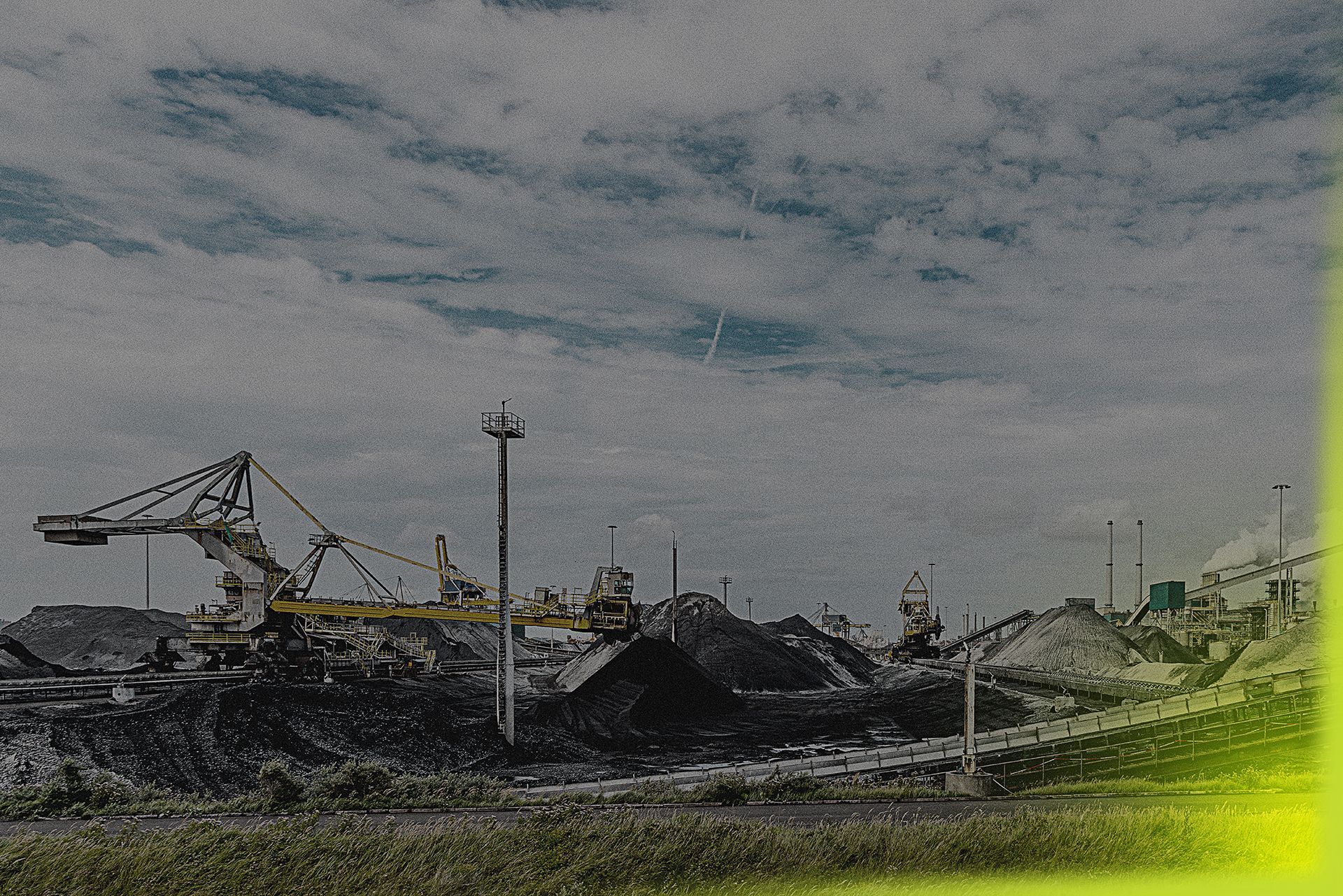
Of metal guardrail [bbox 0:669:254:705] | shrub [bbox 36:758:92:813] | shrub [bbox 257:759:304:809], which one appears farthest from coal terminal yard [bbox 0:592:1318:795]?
shrub [bbox 257:759:304:809]

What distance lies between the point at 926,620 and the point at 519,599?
5550cm

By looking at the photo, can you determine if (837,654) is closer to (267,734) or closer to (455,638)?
(455,638)

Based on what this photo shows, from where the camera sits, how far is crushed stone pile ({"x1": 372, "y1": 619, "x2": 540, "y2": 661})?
8469 centimetres

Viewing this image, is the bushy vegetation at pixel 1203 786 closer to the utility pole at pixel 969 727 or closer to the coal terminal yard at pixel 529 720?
the utility pole at pixel 969 727

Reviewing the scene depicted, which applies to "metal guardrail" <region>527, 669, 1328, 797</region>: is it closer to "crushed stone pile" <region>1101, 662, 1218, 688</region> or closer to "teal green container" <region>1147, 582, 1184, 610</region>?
"crushed stone pile" <region>1101, 662, 1218, 688</region>

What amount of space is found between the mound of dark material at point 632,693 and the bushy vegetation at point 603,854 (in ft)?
82.4

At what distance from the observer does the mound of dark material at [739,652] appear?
7106cm

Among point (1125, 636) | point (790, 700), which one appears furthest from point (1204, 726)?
point (1125, 636)

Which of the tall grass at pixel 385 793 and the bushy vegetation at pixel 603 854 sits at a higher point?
the bushy vegetation at pixel 603 854

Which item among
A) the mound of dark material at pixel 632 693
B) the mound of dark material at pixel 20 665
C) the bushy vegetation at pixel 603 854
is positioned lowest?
the mound of dark material at pixel 632 693

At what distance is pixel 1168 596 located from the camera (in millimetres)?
84188

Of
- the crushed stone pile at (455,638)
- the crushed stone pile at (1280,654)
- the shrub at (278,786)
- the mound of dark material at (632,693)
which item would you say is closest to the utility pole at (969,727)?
the shrub at (278,786)

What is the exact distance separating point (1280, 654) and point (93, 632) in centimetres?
9121

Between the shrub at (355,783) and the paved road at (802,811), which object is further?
the shrub at (355,783)
